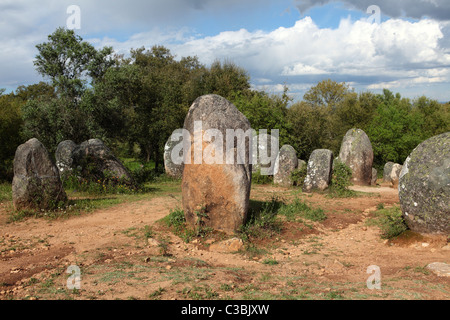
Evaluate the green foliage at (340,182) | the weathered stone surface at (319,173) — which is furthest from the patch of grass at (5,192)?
the green foliage at (340,182)

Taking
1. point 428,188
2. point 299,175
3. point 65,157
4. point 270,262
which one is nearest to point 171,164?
point 65,157

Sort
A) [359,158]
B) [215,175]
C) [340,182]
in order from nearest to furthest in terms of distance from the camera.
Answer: [215,175], [340,182], [359,158]

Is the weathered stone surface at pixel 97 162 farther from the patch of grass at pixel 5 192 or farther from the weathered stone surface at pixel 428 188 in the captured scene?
the weathered stone surface at pixel 428 188

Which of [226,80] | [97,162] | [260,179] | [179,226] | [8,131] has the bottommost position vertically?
[260,179]

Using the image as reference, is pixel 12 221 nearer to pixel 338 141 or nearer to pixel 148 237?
pixel 148 237

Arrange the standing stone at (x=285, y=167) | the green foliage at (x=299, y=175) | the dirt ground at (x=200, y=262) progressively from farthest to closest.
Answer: the standing stone at (x=285, y=167)
the green foliage at (x=299, y=175)
the dirt ground at (x=200, y=262)

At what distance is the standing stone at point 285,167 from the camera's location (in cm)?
1683

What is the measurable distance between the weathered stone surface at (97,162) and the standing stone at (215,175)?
294 inches

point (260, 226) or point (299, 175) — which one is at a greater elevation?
point (299, 175)

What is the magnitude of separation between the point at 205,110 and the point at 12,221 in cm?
616

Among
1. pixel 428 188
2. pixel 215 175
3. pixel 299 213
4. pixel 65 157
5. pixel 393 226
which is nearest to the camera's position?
pixel 428 188

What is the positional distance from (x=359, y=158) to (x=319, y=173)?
4081 mm

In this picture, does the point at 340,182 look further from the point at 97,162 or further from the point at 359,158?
the point at 97,162

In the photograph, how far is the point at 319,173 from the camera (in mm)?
14844
